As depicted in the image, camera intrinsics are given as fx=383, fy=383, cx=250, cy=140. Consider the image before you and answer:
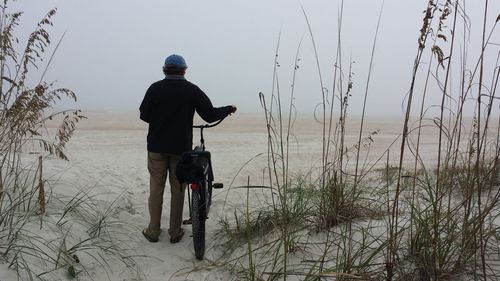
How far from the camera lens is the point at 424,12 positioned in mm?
1923

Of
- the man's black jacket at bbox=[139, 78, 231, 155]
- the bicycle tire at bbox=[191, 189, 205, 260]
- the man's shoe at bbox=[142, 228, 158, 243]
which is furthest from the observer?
the man's shoe at bbox=[142, 228, 158, 243]

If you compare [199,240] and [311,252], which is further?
[199,240]

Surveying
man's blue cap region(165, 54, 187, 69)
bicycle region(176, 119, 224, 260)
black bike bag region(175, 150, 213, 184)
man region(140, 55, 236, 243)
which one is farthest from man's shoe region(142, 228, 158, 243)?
man's blue cap region(165, 54, 187, 69)

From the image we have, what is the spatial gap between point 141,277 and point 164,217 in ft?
5.31

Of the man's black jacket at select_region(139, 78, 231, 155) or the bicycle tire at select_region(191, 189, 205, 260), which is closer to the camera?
the bicycle tire at select_region(191, 189, 205, 260)

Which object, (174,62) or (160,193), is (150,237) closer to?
(160,193)

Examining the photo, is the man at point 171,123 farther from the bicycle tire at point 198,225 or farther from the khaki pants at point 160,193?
the bicycle tire at point 198,225

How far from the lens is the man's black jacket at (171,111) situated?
135 inches

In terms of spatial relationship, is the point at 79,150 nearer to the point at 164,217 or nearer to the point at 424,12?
the point at 164,217

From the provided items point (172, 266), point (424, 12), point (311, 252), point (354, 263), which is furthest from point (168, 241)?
point (424, 12)

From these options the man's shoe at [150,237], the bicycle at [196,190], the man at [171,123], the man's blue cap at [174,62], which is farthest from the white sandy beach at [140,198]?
the man's blue cap at [174,62]

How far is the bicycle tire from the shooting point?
3.14 metres

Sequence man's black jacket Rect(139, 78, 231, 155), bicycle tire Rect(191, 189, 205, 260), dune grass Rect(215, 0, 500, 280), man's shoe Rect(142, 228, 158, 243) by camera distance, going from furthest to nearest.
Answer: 1. man's shoe Rect(142, 228, 158, 243)
2. man's black jacket Rect(139, 78, 231, 155)
3. bicycle tire Rect(191, 189, 205, 260)
4. dune grass Rect(215, 0, 500, 280)

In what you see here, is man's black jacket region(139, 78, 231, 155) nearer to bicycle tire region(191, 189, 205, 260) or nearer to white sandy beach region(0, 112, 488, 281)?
bicycle tire region(191, 189, 205, 260)
